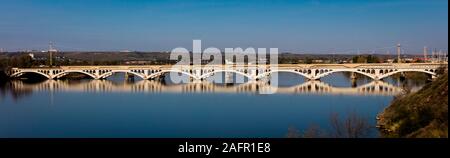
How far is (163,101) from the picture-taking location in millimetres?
16734

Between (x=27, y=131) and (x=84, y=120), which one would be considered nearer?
(x=27, y=131)

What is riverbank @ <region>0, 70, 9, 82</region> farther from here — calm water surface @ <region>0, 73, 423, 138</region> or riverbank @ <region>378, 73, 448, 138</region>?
riverbank @ <region>378, 73, 448, 138</region>

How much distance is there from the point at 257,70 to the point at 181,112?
14.1 meters

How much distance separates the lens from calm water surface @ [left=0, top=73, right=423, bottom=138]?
33.7 ft

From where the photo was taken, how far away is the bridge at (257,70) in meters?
24.6

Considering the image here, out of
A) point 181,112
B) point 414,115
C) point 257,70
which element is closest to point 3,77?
point 257,70

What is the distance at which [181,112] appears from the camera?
13477mm

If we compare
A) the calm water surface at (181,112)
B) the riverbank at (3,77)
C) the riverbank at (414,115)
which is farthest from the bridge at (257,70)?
the riverbank at (414,115)

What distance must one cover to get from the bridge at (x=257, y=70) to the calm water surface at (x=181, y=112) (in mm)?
4177

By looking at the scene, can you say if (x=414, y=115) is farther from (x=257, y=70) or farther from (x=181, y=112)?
(x=257, y=70)
